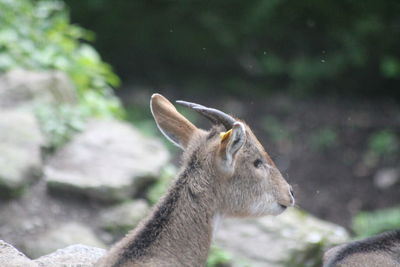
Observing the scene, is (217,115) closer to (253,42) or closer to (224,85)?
(253,42)

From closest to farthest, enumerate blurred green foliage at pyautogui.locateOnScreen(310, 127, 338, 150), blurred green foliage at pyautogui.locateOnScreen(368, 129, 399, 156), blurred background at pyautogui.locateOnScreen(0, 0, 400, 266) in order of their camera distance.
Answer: blurred background at pyautogui.locateOnScreen(0, 0, 400, 266) → blurred green foliage at pyautogui.locateOnScreen(368, 129, 399, 156) → blurred green foliage at pyautogui.locateOnScreen(310, 127, 338, 150)

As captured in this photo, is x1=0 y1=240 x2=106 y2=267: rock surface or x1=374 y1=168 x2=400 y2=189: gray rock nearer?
x1=0 y1=240 x2=106 y2=267: rock surface

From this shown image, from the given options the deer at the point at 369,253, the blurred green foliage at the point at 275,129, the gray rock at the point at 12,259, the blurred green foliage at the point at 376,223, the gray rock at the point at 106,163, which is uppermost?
the deer at the point at 369,253

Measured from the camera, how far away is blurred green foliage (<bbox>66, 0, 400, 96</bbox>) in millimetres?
11891

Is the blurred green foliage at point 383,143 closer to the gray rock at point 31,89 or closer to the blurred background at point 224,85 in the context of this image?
the blurred background at point 224,85

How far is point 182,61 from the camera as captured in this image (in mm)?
13734

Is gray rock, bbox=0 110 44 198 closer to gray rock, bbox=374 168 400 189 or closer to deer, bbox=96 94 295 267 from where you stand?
deer, bbox=96 94 295 267

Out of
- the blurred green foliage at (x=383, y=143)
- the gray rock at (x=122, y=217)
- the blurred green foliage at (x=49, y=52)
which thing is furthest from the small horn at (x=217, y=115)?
the blurred green foliage at (x=383, y=143)

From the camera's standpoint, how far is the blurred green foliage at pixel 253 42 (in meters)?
11.9

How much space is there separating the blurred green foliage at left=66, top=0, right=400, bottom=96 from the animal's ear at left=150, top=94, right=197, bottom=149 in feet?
24.4

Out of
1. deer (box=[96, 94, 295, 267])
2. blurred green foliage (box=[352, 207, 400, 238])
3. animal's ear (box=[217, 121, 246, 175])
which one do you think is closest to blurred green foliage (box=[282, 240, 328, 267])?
blurred green foliage (box=[352, 207, 400, 238])

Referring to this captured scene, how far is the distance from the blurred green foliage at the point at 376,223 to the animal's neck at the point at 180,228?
4.08m

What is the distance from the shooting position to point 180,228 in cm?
436

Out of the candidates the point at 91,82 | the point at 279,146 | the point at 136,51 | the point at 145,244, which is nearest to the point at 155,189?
the point at 91,82
